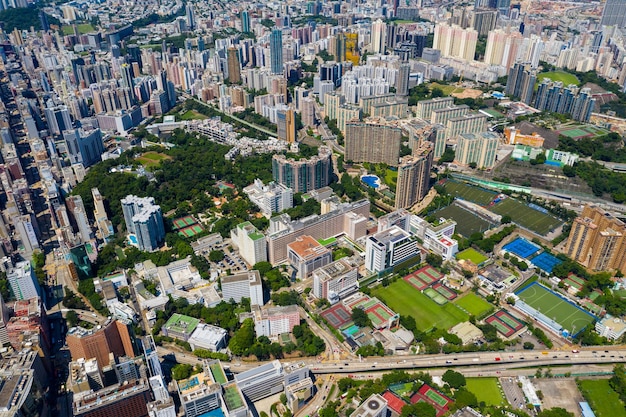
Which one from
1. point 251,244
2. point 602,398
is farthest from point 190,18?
point 602,398

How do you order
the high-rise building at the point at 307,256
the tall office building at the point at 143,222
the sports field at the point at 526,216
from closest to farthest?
the high-rise building at the point at 307,256
the tall office building at the point at 143,222
the sports field at the point at 526,216

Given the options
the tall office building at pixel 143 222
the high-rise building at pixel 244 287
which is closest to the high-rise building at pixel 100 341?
the high-rise building at pixel 244 287

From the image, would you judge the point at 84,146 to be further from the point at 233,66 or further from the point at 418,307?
the point at 418,307

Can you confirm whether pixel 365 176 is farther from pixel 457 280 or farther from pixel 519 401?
pixel 519 401

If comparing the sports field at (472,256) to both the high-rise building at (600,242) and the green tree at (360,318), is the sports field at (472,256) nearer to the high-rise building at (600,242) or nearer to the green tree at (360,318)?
the high-rise building at (600,242)

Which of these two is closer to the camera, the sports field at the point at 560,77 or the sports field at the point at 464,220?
the sports field at the point at 464,220

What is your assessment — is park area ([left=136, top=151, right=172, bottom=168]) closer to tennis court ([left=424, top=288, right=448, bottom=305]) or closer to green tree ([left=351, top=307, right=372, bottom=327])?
green tree ([left=351, top=307, right=372, bottom=327])

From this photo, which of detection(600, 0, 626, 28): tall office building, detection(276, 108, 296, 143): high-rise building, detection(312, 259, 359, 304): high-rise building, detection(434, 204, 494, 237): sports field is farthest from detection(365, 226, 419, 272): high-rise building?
detection(600, 0, 626, 28): tall office building
